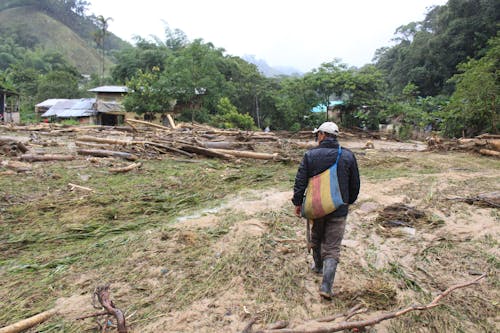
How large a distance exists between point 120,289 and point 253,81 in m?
27.7

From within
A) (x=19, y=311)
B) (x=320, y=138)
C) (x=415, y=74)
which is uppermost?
(x=415, y=74)

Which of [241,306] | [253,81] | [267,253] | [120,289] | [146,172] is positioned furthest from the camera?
[253,81]

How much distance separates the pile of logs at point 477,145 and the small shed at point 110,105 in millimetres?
24912

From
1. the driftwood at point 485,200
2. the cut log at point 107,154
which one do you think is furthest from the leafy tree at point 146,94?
the driftwood at point 485,200

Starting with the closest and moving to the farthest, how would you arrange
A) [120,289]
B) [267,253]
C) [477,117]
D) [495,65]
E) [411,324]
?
1. [411,324]
2. [120,289]
3. [267,253]
4. [477,117]
5. [495,65]

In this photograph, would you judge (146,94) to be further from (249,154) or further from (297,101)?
(249,154)

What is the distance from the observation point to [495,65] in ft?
52.0

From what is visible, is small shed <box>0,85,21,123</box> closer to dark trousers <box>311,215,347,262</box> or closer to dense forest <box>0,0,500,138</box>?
dense forest <box>0,0,500,138</box>

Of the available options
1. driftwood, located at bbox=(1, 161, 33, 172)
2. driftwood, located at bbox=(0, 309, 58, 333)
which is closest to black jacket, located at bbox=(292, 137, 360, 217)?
driftwood, located at bbox=(0, 309, 58, 333)

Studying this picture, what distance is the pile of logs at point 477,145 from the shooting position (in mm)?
11281

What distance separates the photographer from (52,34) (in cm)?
7244

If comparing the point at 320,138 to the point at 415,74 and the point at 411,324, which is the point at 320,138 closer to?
the point at 411,324

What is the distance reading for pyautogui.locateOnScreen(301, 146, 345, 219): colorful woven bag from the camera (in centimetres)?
282

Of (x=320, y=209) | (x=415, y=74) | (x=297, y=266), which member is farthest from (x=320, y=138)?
(x=415, y=74)
